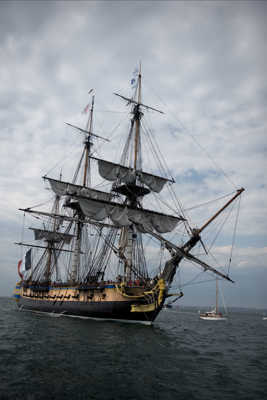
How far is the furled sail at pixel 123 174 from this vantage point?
38.0 m

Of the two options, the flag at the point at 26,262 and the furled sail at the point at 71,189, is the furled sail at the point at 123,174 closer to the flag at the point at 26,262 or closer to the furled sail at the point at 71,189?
the furled sail at the point at 71,189

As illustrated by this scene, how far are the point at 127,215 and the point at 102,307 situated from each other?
33.8ft

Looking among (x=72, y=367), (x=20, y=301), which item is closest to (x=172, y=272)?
(x=72, y=367)

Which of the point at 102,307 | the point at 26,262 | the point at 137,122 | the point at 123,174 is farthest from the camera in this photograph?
the point at 26,262

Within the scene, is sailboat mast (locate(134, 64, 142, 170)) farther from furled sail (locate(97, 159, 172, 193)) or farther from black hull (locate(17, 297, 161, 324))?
black hull (locate(17, 297, 161, 324))

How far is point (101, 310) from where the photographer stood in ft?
104

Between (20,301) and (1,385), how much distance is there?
Answer: 4502 cm

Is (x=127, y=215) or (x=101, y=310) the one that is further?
(x=127, y=215)

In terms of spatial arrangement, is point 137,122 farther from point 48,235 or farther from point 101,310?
point 48,235

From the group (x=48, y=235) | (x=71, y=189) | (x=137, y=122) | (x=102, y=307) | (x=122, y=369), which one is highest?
(x=137, y=122)

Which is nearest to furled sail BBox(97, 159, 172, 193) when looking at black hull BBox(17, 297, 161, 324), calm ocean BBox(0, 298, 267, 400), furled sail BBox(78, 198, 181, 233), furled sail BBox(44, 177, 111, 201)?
furled sail BBox(78, 198, 181, 233)

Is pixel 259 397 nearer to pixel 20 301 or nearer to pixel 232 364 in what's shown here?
pixel 232 364

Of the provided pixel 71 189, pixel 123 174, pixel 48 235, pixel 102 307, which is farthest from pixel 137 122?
pixel 48 235

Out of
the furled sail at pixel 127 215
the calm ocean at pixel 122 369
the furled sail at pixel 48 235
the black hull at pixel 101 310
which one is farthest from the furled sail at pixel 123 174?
the furled sail at pixel 48 235
